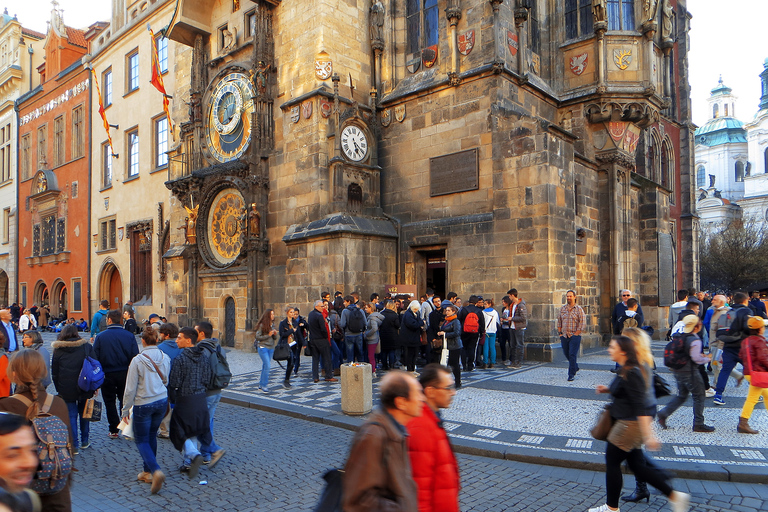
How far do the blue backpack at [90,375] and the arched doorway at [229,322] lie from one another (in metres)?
12.0

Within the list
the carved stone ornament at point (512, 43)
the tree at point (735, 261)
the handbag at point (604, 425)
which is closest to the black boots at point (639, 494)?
the handbag at point (604, 425)

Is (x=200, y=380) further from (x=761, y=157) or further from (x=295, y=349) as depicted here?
(x=761, y=157)

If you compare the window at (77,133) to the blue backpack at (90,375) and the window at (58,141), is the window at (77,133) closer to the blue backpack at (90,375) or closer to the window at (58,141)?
the window at (58,141)

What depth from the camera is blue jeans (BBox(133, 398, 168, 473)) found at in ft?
19.3

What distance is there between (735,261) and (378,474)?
39070 millimetres

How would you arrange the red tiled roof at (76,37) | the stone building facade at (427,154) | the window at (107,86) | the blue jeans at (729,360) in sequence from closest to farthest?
the blue jeans at (729,360) → the stone building facade at (427,154) → the window at (107,86) → the red tiled roof at (76,37)

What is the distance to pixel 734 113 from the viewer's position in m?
95.7

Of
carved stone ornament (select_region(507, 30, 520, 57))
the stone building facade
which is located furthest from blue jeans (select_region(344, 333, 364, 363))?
carved stone ornament (select_region(507, 30, 520, 57))

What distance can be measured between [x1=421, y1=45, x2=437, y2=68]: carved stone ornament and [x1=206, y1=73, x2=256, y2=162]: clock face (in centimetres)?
549

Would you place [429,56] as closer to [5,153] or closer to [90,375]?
[90,375]

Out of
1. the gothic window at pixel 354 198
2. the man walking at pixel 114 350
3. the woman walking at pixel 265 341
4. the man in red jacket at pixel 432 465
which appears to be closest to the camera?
the man in red jacket at pixel 432 465

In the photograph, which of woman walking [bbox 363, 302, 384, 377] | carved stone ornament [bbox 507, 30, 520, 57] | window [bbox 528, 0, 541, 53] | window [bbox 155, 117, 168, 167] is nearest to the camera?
woman walking [bbox 363, 302, 384, 377]

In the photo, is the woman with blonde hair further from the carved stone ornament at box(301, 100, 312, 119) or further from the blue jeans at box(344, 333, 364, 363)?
the carved stone ornament at box(301, 100, 312, 119)

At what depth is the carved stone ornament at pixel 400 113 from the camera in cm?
1695
